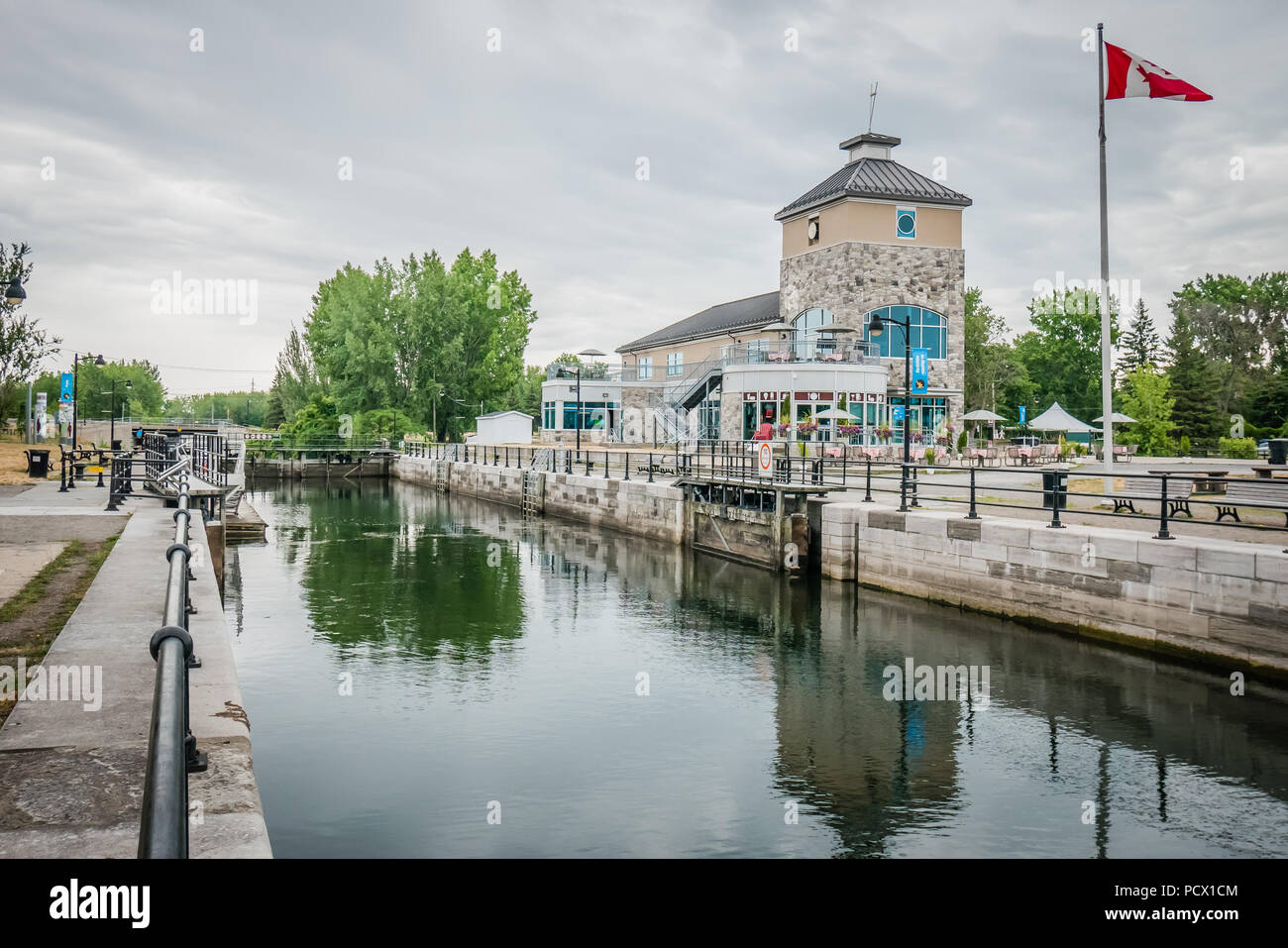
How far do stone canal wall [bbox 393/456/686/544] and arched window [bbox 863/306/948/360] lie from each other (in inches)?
703

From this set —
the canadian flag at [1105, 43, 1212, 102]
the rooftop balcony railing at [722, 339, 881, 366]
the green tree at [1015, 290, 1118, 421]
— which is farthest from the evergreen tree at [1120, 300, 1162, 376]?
the canadian flag at [1105, 43, 1212, 102]

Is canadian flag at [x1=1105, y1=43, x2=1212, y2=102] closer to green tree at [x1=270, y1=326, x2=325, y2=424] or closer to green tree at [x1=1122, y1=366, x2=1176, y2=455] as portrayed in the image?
green tree at [x1=1122, y1=366, x2=1176, y2=455]

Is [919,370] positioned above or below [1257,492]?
above

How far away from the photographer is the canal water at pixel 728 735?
856 centimetres

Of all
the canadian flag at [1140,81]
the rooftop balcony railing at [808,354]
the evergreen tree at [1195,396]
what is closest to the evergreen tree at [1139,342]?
the evergreen tree at [1195,396]

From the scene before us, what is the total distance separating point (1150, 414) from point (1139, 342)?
39.7m

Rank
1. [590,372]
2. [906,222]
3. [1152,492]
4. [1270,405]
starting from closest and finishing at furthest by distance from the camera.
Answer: [1152,492] < [906,222] < [1270,405] < [590,372]

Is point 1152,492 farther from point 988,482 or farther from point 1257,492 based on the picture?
point 988,482

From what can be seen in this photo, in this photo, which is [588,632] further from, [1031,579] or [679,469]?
[679,469]

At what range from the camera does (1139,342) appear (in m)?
85.5

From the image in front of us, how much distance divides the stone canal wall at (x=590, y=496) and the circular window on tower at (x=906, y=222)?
21366 millimetres

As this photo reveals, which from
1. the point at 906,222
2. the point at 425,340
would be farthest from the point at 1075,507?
the point at 425,340
